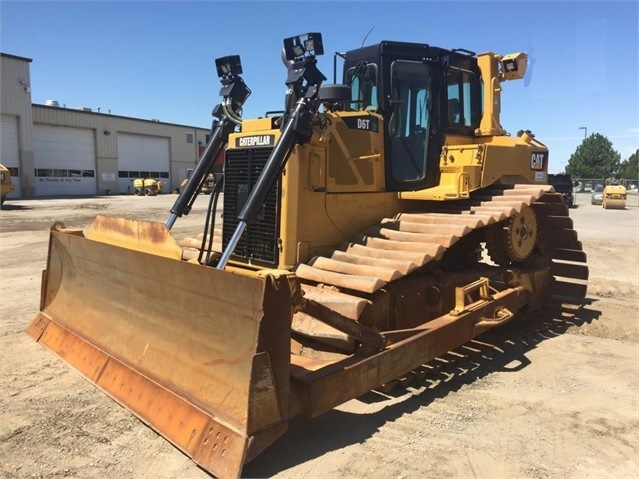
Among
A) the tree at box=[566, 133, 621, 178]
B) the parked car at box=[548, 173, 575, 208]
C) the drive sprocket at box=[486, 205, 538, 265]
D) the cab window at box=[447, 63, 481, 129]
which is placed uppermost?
the tree at box=[566, 133, 621, 178]

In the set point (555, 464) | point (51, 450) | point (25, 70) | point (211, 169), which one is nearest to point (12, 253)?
point (211, 169)

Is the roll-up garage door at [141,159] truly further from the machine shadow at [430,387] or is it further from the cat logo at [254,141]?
the machine shadow at [430,387]

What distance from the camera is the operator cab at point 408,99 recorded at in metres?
5.29

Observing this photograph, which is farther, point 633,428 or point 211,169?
point 211,169

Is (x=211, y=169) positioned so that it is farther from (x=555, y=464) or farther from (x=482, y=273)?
(x=555, y=464)

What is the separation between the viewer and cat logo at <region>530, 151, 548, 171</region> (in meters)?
6.60

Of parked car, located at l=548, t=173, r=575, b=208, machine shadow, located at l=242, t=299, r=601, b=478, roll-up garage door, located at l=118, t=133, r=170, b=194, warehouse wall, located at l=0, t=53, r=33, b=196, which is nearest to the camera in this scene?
machine shadow, located at l=242, t=299, r=601, b=478

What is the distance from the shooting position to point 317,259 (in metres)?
4.54

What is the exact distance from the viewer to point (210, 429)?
321 cm

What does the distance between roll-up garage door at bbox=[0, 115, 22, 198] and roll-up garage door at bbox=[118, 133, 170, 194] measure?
8.99m

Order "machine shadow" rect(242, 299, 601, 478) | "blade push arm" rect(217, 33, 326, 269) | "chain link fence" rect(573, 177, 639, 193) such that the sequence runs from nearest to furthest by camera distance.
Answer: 1. "machine shadow" rect(242, 299, 601, 478)
2. "blade push arm" rect(217, 33, 326, 269)
3. "chain link fence" rect(573, 177, 639, 193)

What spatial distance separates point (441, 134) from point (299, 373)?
333cm

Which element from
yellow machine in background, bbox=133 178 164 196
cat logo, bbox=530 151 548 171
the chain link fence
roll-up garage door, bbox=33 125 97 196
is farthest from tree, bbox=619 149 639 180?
cat logo, bbox=530 151 548 171

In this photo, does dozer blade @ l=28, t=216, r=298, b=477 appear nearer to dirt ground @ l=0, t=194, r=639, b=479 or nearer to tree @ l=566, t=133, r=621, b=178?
dirt ground @ l=0, t=194, r=639, b=479
